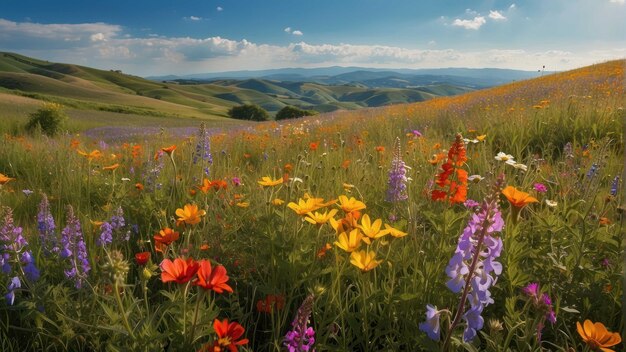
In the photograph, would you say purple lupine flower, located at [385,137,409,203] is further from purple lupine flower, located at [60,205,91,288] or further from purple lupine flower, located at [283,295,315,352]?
purple lupine flower, located at [60,205,91,288]

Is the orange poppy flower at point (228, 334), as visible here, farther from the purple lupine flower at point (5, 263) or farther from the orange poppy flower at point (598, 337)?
the purple lupine flower at point (5, 263)

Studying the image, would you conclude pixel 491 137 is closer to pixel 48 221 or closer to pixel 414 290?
pixel 414 290

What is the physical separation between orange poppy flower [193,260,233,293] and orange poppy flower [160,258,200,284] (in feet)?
0.06

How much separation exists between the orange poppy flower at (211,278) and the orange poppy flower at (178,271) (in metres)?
0.02

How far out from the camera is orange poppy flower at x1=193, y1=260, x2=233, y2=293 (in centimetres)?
99

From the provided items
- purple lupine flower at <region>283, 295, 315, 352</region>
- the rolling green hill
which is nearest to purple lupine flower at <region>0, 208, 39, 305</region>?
purple lupine flower at <region>283, 295, 315, 352</region>

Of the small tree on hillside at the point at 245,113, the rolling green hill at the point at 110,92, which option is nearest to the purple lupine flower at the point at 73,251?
the rolling green hill at the point at 110,92

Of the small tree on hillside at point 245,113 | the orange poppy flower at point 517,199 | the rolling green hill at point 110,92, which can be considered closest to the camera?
the orange poppy flower at point 517,199

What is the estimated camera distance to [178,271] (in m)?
1.03

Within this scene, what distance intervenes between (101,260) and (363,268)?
1486 millimetres

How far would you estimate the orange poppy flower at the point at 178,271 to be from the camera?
986 millimetres

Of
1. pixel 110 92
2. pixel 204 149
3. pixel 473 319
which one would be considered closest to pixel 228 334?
pixel 473 319

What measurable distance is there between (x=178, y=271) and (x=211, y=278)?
0.28 feet

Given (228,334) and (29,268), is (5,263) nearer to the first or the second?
(29,268)
